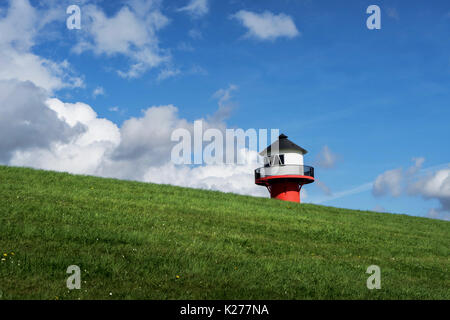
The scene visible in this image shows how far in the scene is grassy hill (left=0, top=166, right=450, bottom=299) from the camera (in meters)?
8.88

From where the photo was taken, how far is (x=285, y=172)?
37.2 m

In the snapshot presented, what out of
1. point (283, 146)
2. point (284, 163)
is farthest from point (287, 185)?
point (283, 146)

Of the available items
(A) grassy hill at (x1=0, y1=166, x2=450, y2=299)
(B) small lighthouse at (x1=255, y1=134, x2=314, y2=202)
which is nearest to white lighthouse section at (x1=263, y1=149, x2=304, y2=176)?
(B) small lighthouse at (x1=255, y1=134, x2=314, y2=202)

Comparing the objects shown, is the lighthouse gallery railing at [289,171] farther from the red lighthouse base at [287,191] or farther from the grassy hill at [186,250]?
the grassy hill at [186,250]

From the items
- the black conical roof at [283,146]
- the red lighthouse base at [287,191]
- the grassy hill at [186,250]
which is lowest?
the grassy hill at [186,250]

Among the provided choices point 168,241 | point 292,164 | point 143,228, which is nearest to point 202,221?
point 143,228

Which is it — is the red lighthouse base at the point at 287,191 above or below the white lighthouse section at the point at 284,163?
below

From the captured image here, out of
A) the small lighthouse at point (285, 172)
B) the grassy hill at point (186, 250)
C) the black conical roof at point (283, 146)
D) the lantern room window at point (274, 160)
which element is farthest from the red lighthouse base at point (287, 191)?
the grassy hill at point (186, 250)

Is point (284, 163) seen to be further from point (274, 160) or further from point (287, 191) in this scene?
point (287, 191)

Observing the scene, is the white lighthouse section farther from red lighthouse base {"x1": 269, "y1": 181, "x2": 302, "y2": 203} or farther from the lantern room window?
red lighthouse base {"x1": 269, "y1": 181, "x2": 302, "y2": 203}

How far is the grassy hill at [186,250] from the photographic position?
8.88m

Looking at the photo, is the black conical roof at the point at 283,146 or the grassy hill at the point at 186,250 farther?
the black conical roof at the point at 283,146
